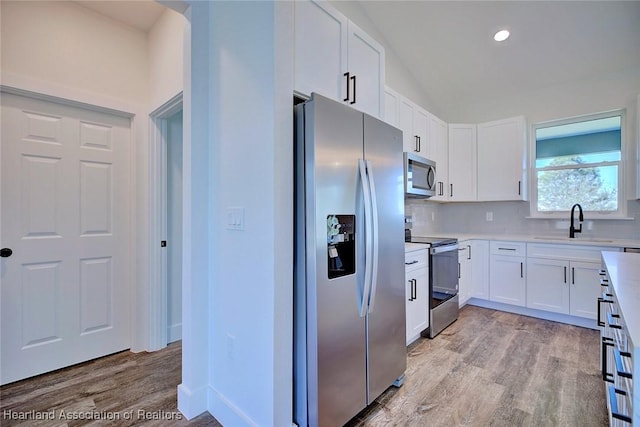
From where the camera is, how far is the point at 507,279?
357cm

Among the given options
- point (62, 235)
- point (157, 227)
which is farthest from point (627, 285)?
point (62, 235)

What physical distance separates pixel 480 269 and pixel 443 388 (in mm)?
2162

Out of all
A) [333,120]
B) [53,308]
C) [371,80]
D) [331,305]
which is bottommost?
Result: [53,308]

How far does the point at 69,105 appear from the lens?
2.35 metres

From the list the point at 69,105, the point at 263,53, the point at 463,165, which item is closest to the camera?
the point at 263,53

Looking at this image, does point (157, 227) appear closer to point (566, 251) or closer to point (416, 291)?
point (416, 291)

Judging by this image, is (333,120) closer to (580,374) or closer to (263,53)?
(263,53)

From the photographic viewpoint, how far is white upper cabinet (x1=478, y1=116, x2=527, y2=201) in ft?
12.3

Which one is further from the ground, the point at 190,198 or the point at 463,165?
the point at 463,165

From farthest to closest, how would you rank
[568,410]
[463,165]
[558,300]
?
[463,165] < [558,300] < [568,410]

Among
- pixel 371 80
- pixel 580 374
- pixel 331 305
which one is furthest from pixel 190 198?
pixel 580 374

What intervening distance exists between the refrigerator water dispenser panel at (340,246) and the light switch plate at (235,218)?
0.48 metres

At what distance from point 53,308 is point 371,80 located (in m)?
2.98

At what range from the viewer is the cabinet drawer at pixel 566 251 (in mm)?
3016
